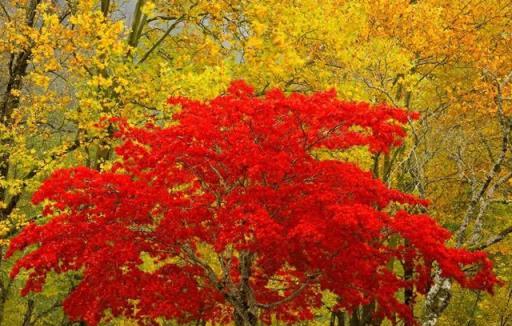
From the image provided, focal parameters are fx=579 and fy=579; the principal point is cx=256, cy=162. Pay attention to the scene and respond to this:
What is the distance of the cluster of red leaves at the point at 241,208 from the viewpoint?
9.70m

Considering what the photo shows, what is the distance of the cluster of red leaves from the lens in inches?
382

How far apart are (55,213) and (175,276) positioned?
5.42 meters

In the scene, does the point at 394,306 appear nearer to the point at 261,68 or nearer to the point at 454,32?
the point at 261,68

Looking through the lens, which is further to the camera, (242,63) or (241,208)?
(242,63)

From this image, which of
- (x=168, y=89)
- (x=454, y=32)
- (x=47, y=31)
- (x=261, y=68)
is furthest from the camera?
(x=454, y=32)

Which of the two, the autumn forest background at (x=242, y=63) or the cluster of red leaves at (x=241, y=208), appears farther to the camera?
the autumn forest background at (x=242, y=63)

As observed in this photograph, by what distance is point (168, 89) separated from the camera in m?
15.5

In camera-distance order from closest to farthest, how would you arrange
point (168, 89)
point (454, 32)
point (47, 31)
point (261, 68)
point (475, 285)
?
point (475, 285)
point (47, 31)
point (168, 89)
point (261, 68)
point (454, 32)

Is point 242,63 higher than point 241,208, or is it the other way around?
point 242,63

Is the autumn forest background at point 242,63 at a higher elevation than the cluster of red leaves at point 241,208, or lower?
higher

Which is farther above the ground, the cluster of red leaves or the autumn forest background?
the autumn forest background

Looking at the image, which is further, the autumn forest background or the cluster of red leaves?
the autumn forest background

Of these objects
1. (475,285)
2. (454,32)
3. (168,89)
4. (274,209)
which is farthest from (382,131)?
(454,32)

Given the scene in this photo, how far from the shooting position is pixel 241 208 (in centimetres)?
952
